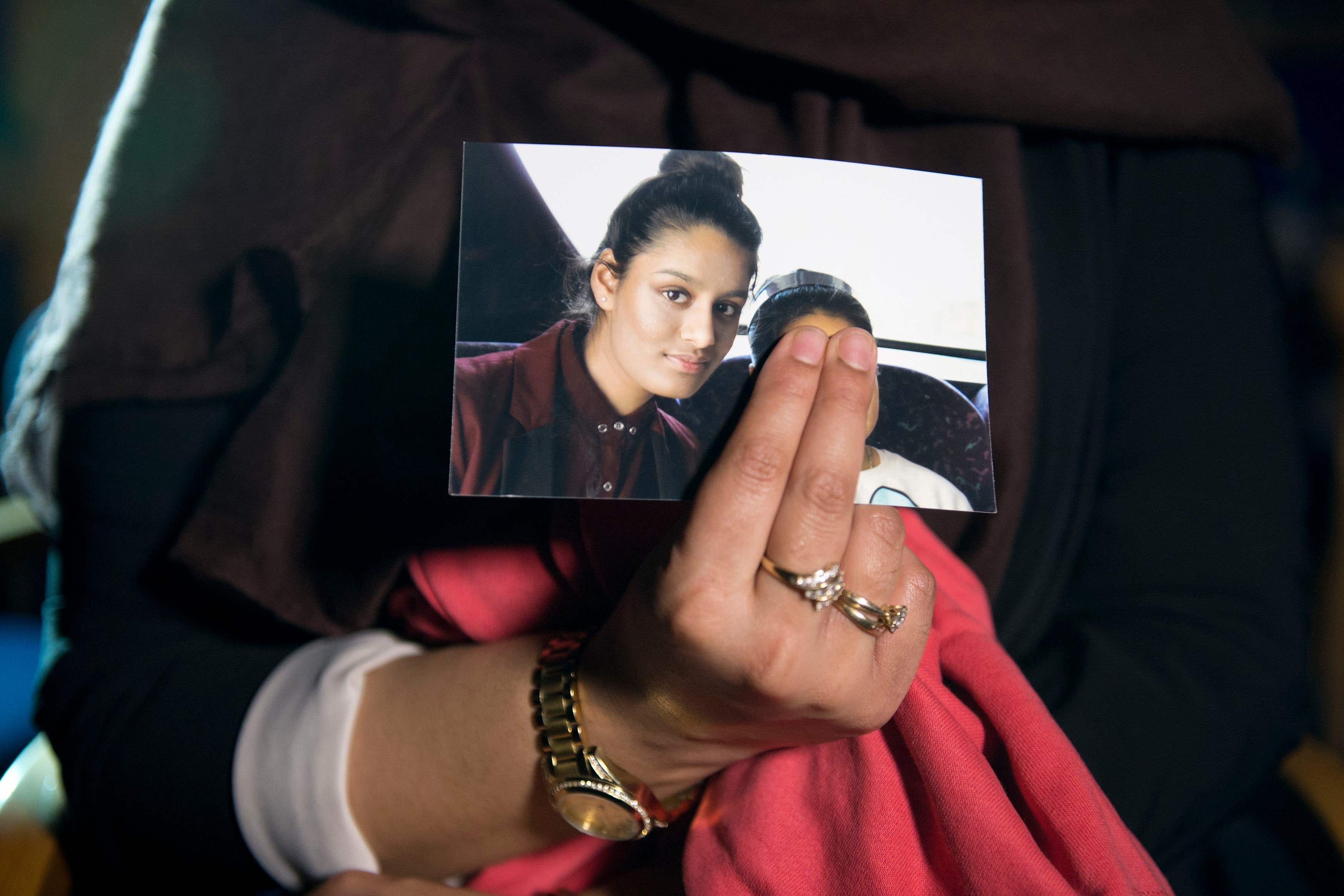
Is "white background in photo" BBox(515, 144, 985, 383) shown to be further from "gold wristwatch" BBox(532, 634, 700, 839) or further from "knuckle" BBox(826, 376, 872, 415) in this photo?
"gold wristwatch" BBox(532, 634, 700, 839)

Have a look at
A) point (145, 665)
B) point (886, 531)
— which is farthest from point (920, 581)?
point (145, 665)

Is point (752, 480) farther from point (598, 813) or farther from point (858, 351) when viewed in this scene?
point (598, 813)

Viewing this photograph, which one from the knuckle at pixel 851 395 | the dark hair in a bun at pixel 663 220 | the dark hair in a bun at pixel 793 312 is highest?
the dark hair in a bun at pixel 663 220

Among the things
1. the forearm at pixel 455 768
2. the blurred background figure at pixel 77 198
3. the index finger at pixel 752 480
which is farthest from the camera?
the blurred background figure at pixel 77 198

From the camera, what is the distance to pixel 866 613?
386 mm

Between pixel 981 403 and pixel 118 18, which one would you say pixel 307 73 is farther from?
pixel 118 18

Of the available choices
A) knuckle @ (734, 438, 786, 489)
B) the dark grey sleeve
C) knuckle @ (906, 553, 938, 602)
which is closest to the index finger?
knuckle @ (734, 438, 786, 489)

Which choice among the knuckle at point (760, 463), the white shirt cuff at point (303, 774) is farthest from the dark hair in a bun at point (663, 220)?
the white shirt cuff at point (303, 774)

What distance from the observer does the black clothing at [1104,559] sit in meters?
0.58

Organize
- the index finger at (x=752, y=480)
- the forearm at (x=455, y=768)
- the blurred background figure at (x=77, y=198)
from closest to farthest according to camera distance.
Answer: the index finger at (x=752, y=480), the forearm at (x=455, y=768), the blurred background figure at (x=77, y=198)

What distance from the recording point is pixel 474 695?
50cm

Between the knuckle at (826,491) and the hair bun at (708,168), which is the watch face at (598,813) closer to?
the knuckle at (826,491)

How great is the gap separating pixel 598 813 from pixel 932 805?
20cm

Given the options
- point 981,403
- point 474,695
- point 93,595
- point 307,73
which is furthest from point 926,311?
point 93,595
